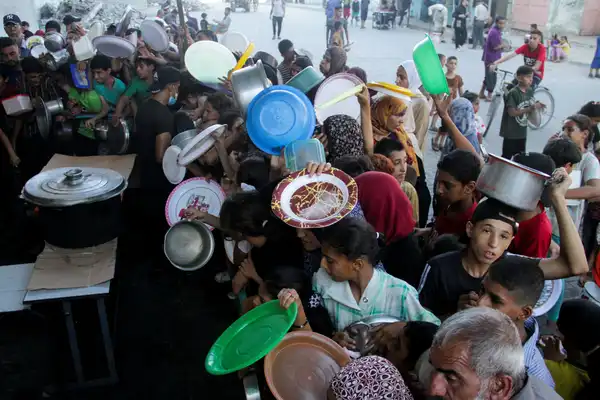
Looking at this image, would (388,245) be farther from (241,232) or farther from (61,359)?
(61,359)

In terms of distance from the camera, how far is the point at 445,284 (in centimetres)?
231

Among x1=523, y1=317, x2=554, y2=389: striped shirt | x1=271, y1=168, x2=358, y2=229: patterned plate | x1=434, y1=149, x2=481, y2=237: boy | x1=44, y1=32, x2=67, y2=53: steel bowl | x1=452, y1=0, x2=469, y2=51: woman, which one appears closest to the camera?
x1=523, y1=317, x2=554, y2=389: striped shirt

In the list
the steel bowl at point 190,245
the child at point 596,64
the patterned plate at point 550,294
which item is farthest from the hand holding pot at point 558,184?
the child at point 596,64

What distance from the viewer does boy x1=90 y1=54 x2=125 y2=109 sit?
570 cm

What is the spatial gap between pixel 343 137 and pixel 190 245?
135 cm

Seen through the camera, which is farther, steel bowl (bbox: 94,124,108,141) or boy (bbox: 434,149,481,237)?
steel bowl (bbox: 94,124,108,141)

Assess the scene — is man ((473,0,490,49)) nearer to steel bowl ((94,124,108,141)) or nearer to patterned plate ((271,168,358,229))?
steel bowl ((94,124,108,141))

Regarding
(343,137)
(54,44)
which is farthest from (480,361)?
(54,44)

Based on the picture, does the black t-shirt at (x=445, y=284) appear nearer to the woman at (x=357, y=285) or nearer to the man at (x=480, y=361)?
the woman at (x=357, y=285)

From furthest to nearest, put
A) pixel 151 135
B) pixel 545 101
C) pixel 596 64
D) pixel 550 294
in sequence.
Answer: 1. pixel 596 64
2. pixel 545 101
3. pixel 151 135
4. pixel 550 294

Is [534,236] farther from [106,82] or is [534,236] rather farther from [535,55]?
[535,55]

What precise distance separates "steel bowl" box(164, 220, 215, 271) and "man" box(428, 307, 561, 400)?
2372 mm

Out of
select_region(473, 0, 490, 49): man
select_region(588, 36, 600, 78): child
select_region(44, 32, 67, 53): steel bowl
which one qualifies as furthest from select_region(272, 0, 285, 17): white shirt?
select_region(44, 32, 67, 53): steel bowl

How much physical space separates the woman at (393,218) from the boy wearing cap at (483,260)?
0.39 metres
